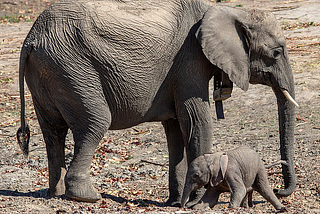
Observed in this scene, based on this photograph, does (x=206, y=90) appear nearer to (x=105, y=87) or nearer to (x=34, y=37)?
(x=105, y=87)

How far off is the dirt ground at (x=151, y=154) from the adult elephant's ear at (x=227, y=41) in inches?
61.5

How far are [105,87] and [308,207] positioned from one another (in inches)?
103

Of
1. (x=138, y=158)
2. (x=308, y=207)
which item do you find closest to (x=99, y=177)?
(x=138, y=158)

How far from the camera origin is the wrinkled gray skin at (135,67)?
5621 mm

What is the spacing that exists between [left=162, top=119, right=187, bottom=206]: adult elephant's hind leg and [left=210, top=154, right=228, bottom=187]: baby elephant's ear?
1.08 m

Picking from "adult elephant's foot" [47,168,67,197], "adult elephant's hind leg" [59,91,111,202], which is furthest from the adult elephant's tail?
"adult elephant's hind leg" [59,91,111,202]

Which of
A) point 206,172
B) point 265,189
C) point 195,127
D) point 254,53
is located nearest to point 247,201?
point 265,189

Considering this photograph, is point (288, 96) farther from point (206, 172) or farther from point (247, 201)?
point (206, 172)

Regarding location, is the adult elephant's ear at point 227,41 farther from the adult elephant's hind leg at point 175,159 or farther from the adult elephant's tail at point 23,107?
the adult elephant's tail at point 23,107

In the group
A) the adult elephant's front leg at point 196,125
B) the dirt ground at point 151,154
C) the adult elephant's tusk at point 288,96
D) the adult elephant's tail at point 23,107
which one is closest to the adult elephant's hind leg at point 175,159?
the dirt ground at point 151,154

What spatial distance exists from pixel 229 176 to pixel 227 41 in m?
1.50

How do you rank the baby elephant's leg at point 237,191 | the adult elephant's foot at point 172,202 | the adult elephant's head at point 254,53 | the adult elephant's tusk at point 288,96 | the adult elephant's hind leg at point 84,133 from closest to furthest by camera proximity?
1. the baby elephant's leg at point 237,191
2. the adult elephant's hind leg at point 84,133
3. the adult elephant's head at point 254,53
4. the adult elephant's tusk at point 288,96
5. the adult elephant's foot at point 172,202

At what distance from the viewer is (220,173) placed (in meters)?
5.80

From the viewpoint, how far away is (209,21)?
→ 19.6 ft
